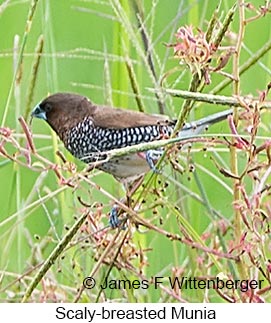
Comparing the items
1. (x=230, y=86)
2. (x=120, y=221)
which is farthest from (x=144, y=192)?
(x=230, y=86)

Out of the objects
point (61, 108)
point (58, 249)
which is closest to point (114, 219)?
point (58, 249)

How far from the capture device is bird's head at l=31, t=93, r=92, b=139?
1.20 metres

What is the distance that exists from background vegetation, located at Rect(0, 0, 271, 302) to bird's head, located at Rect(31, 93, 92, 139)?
12 millimetres

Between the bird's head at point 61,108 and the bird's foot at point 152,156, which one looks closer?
the bird's foot at point 152,156

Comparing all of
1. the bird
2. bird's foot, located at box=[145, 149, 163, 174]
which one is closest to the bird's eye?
the bird

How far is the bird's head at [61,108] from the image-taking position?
120 cm

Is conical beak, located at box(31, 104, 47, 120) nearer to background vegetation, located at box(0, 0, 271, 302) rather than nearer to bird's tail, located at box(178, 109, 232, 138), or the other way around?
background vegetation, located at box(0, 0, 271, 302)

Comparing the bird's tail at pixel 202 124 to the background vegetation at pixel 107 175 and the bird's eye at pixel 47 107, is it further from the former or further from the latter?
the bird's eye at pixel 47 107

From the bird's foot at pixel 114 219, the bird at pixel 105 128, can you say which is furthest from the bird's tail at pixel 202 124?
the bird's foot at pixel 114 219

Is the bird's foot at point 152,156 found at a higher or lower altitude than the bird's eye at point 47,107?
lower

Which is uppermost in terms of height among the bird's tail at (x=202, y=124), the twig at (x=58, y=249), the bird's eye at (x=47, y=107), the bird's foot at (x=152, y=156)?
the bird's eye at (x=47, y=107)

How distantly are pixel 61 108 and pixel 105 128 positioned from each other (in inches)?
2.6

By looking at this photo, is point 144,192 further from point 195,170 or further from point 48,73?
point 48,73

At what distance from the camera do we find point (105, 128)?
1216 millimetres
